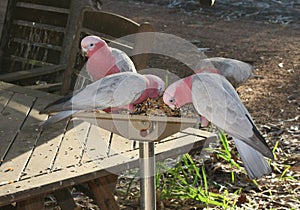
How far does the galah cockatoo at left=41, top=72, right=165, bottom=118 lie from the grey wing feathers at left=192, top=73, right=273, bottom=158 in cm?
11

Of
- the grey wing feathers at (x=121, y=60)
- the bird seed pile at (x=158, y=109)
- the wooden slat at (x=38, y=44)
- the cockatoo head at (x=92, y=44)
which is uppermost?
the cockatoo head at (x=92, y=44)

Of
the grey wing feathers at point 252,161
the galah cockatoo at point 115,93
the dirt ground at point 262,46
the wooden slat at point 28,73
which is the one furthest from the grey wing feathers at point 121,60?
the wooden slat at point 28,73

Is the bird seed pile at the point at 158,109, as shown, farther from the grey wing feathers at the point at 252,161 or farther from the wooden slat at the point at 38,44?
the wooden slat at the point at 38,44

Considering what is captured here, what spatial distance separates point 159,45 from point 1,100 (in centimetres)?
366

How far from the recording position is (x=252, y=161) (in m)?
1.85

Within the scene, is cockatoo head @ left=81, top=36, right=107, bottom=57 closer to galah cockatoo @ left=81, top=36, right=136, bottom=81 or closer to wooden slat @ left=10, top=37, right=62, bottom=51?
galah cockatoo @ left=81, top=36, right=136, bottom=81

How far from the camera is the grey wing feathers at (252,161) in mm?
1826

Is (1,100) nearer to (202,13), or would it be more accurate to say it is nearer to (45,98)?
(45,98)

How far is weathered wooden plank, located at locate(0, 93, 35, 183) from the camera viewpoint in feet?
7.59

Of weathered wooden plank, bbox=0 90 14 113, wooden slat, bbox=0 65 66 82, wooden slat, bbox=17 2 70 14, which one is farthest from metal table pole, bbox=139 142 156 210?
wooden slat, bbox=17 2 70 14

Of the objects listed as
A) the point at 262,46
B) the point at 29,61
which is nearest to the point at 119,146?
the point at 29,61

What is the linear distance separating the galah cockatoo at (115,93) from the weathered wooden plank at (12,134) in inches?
20.7

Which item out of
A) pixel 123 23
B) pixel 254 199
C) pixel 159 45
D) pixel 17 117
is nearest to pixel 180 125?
pixel 17 117

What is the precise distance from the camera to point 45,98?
3.08 m
